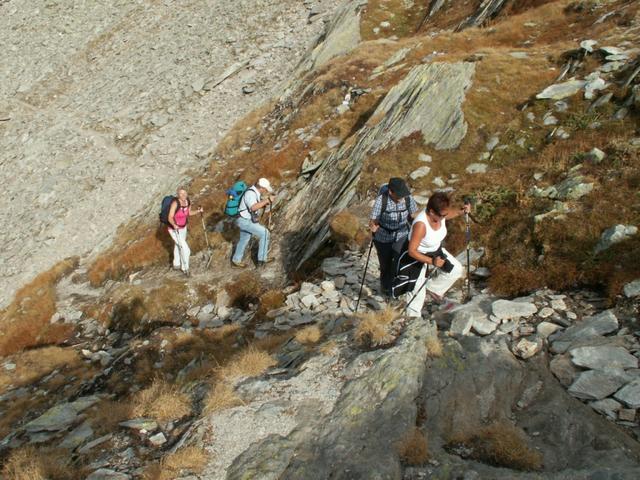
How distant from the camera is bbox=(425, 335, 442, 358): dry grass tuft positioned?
722 centimetres

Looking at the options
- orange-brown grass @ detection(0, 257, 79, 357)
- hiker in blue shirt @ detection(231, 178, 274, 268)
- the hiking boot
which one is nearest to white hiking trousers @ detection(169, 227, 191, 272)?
hiker in blue shirt @ detection(231, 178, 274, 268)

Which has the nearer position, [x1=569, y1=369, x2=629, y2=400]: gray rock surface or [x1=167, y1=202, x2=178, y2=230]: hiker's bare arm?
[x1=569, y1=369, x2=629, y2=400]: gray rock surface

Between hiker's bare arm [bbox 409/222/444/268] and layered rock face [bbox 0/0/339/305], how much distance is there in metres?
18.9

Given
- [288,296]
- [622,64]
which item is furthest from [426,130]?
[288,296]

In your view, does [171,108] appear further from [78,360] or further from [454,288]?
[454,288]

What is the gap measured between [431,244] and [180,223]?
9770mm

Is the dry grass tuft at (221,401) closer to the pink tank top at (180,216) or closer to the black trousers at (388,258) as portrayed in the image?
the black trousers at (388,258)

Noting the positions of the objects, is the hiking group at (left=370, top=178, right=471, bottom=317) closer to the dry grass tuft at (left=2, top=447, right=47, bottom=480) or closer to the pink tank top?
the dry grass tuft at (left=2, top=447, right=47, bottom=480)

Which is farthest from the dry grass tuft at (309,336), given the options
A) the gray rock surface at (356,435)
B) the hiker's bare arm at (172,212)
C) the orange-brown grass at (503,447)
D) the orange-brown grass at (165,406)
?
the hiker's bare arm at (172,212)

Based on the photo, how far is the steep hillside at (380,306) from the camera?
6180 millimetres

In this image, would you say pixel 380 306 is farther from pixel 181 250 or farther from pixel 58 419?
pixel 181 250

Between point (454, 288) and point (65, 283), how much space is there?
18.1 meters

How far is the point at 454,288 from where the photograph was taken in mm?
10078

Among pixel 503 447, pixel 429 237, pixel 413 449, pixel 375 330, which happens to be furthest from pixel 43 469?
pixel 429 237
